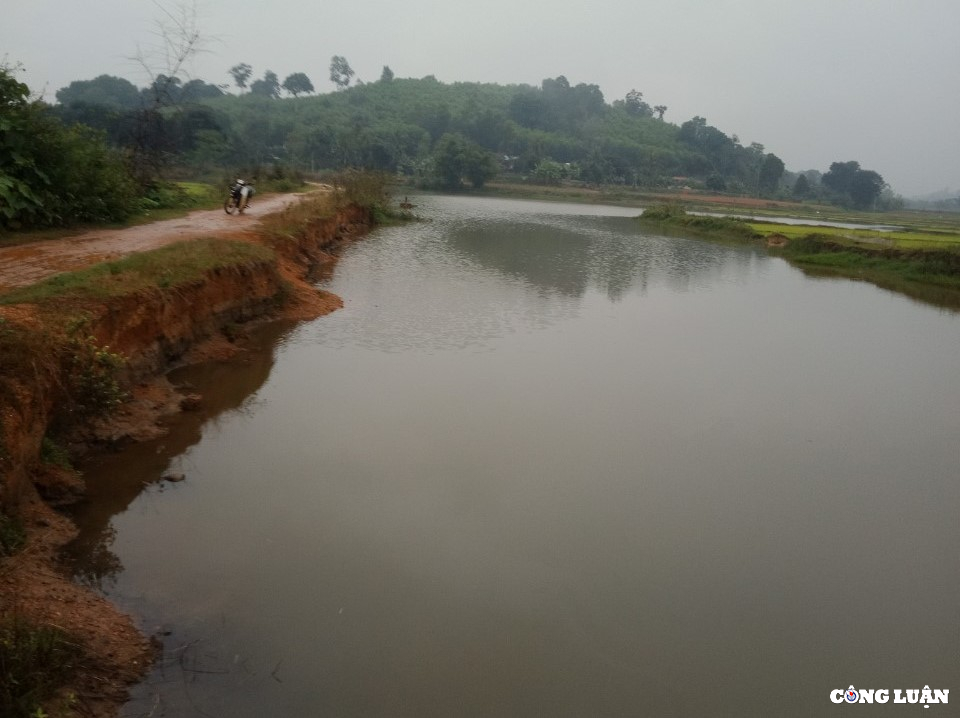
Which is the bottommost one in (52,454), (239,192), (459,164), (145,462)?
(145,462)

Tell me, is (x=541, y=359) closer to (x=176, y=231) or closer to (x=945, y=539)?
(x=945, y=539)

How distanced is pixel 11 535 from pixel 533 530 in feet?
13.1

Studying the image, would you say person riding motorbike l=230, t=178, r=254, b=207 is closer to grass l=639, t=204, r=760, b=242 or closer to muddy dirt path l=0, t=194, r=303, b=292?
muddy dirt path l=0, t=194, r=303, b=292

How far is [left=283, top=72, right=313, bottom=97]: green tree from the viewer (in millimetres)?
124438

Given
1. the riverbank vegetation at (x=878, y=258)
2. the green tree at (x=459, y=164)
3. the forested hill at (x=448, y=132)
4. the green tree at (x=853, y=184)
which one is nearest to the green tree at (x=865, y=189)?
the green tree at (x=853, y=184)

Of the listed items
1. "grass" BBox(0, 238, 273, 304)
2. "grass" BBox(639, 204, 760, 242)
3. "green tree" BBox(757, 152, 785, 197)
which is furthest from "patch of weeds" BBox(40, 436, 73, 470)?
"green tree" BBox(757, 152, 785, 197)

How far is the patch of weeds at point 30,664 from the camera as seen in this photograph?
3.38 meters

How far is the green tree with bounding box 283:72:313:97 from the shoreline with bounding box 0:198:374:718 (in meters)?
123

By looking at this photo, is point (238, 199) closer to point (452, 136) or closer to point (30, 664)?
point (30, 664)

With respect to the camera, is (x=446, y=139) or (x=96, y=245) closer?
→ (x=96, y=245)

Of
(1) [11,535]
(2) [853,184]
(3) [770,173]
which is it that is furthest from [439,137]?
(1) [11,535]

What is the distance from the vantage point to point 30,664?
3.60 metres

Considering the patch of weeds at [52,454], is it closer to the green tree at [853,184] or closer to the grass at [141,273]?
the grass at [141,273]

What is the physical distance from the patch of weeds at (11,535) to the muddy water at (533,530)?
1.64 feet
